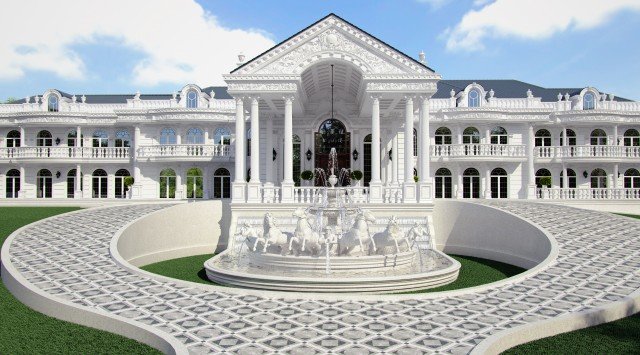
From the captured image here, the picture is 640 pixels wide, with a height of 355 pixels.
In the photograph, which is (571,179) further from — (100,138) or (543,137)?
(100,138)

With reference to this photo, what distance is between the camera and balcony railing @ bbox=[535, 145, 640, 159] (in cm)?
2872

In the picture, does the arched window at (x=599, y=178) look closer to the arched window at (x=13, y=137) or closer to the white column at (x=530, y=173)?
the white column at (x=530, y=173)

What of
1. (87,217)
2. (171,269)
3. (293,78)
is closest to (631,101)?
(293,78)

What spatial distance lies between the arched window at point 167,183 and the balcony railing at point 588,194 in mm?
24786

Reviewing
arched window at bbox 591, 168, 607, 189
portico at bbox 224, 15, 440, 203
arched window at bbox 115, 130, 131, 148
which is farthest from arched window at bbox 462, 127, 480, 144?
arched window at bbox 115, 130, 131, 148

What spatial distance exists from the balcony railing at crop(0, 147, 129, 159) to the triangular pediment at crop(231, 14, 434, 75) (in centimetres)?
1674

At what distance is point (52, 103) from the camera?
32250 millimetres

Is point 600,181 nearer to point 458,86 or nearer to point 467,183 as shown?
point 467,183

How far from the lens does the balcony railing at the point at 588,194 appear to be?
26.1 meters

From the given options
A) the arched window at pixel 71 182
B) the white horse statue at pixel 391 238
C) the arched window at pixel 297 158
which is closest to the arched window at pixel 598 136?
the arched window at pixel 297 158

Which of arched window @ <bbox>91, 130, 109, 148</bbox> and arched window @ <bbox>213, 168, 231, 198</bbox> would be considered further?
arched window @ <bbox>91, 130, 109, 148</bbox>

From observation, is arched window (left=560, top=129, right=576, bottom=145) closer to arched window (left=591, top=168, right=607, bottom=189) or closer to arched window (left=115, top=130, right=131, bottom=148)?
arched window (left=591, top=168, right=607, bottom=189)

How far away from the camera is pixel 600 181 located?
100 feet

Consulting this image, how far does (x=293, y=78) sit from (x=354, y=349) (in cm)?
1409
